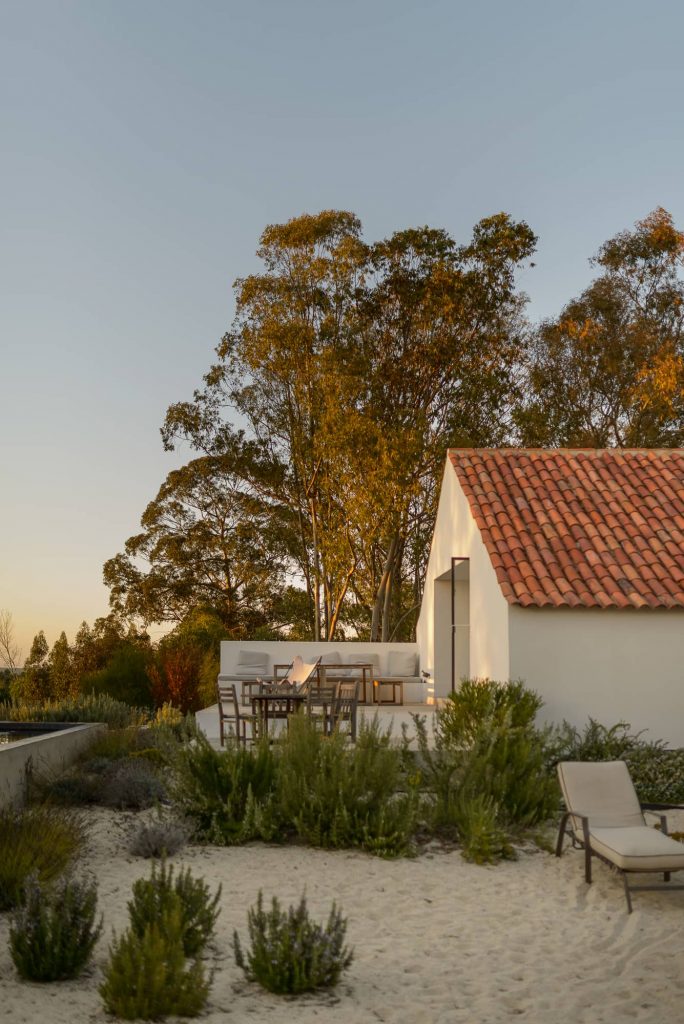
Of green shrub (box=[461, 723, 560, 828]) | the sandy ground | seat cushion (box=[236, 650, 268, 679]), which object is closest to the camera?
the sandy ground

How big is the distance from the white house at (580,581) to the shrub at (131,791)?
4.80m

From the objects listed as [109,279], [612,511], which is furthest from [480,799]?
[109,279]

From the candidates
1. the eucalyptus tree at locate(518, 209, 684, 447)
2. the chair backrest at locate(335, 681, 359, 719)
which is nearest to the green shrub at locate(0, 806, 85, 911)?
the chair backrest at locate(335, 681, 359, 719)

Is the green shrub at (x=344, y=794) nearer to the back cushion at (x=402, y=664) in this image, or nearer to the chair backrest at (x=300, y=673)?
the chair backrest at (x=300, y=673)

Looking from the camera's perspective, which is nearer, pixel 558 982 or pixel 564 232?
pixel 558 982

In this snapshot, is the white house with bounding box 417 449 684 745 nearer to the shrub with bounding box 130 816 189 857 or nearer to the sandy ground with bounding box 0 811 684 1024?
the sandy ground with bounding box 0 811 684 1024

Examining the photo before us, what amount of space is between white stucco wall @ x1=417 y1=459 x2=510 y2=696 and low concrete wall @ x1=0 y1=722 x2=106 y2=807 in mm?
5340

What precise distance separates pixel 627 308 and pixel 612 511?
17.8 m

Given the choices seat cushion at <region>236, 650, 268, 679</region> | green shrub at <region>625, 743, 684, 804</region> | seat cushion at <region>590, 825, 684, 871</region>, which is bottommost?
seat cushion at <region>590, 825, 684, 871</region>

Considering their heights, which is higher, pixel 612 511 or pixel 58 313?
pixel 58 313

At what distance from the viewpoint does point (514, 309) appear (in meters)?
30.6

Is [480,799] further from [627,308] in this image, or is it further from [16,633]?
[627,308]

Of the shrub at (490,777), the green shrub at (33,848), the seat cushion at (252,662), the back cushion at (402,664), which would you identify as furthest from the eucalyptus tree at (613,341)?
the green shrub at (33,848)

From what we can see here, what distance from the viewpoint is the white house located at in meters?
13.2
